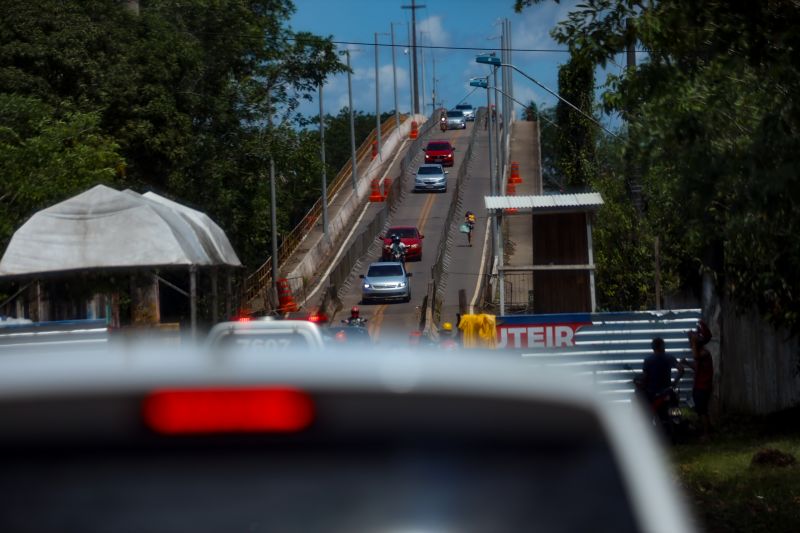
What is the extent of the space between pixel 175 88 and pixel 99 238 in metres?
20.6

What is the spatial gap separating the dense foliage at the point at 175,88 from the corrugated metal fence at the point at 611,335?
978 centimetres

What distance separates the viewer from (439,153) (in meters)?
74.3

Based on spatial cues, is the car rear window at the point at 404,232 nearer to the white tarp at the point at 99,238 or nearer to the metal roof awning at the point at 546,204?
the metal roof awning at the point at 546,204

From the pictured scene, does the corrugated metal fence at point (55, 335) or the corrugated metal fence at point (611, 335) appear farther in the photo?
the corrugated metal fence at point (611, 335)

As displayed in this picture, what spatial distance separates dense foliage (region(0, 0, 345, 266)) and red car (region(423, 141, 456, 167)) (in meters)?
33.1

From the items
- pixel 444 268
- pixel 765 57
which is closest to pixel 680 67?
pixel 765 57

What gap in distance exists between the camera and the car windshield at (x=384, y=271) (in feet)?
148

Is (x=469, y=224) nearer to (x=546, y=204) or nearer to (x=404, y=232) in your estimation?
(x=404, y=232)

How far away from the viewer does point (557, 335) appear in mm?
18531

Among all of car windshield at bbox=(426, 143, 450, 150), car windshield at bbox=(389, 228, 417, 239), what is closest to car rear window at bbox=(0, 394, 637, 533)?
car windshield at bbox=(389, 228, 417, 239)

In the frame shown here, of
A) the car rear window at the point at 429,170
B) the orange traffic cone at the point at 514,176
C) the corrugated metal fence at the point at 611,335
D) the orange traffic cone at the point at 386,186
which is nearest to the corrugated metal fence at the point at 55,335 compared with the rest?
the corrugated metal fence at the point at 611,335

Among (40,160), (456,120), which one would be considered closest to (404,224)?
(456,120)

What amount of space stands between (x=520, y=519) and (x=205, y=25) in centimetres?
3685

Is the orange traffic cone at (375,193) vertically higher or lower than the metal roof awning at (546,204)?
higher
